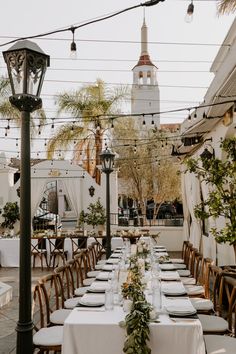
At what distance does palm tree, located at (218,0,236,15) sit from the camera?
8.38 meters

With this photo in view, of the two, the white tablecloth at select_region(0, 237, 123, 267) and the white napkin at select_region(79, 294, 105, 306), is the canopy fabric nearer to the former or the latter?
the white tablecloth at select_region(0, 237, 123, 267)

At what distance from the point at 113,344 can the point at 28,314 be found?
0.70 m

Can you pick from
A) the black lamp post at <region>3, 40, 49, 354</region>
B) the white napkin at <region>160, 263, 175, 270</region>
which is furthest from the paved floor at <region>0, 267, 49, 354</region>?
the white napkin at <region>160, 263, 175, 270</region>

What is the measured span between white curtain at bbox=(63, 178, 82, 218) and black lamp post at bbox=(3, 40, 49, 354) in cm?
1134

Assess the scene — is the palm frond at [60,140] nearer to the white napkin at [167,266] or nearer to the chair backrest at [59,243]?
the chair backrest at [59,243]

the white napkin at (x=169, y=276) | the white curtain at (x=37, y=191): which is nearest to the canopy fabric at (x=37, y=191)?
the white curtain at (x=37, y=191)

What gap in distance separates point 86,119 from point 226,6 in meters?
8.63

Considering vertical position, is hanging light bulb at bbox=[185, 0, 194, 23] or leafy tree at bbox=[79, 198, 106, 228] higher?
hanging light bulb at bbox=[185, 0, 194, 23]

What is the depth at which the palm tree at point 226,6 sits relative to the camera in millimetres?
8383

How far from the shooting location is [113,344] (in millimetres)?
3055

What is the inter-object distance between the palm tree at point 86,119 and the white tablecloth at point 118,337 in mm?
13155

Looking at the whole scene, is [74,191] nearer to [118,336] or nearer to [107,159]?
[107,159]

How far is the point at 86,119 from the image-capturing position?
1627cm

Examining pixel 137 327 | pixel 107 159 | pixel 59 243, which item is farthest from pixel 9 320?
pixel 59 243
